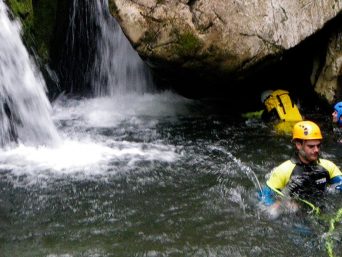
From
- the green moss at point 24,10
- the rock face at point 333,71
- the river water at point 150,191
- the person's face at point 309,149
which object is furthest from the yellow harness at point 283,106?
the green moss at point 24,10

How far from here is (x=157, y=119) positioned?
10445 mm

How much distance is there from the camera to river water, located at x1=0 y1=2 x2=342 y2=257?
18.8 ft

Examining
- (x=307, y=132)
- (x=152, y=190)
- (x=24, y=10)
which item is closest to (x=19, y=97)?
(x=24, y=10)

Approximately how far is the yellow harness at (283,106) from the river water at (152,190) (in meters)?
0.47

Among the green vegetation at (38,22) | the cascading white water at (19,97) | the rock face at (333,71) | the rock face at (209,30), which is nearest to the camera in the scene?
the rock face at (209,30)

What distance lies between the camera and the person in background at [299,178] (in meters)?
6.15

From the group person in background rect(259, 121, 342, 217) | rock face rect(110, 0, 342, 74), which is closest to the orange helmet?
person in background rect(259, 121, 342, 217)

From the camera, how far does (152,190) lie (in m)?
7.12

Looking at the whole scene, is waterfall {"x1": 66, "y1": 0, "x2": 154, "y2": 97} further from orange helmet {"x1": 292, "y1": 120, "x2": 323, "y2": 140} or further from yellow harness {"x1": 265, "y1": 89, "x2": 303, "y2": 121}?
orange helmet {"x1": 292, "y1": 120, "x2": 323, "y2": 140}

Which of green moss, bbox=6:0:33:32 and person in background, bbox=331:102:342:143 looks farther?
green moss, bbox=6:0:33:32

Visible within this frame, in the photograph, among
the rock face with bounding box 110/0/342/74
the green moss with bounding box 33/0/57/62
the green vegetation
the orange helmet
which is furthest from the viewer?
the green moss with bounding box 33/0/57/62

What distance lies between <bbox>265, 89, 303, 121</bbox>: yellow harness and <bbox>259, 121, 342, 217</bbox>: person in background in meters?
3.95

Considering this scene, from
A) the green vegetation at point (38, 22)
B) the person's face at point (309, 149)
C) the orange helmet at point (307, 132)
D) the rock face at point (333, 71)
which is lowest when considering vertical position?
the person's face at point (309, 149)

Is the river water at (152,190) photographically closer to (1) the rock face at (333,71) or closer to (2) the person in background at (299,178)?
(2) the person in background at (299,178)
